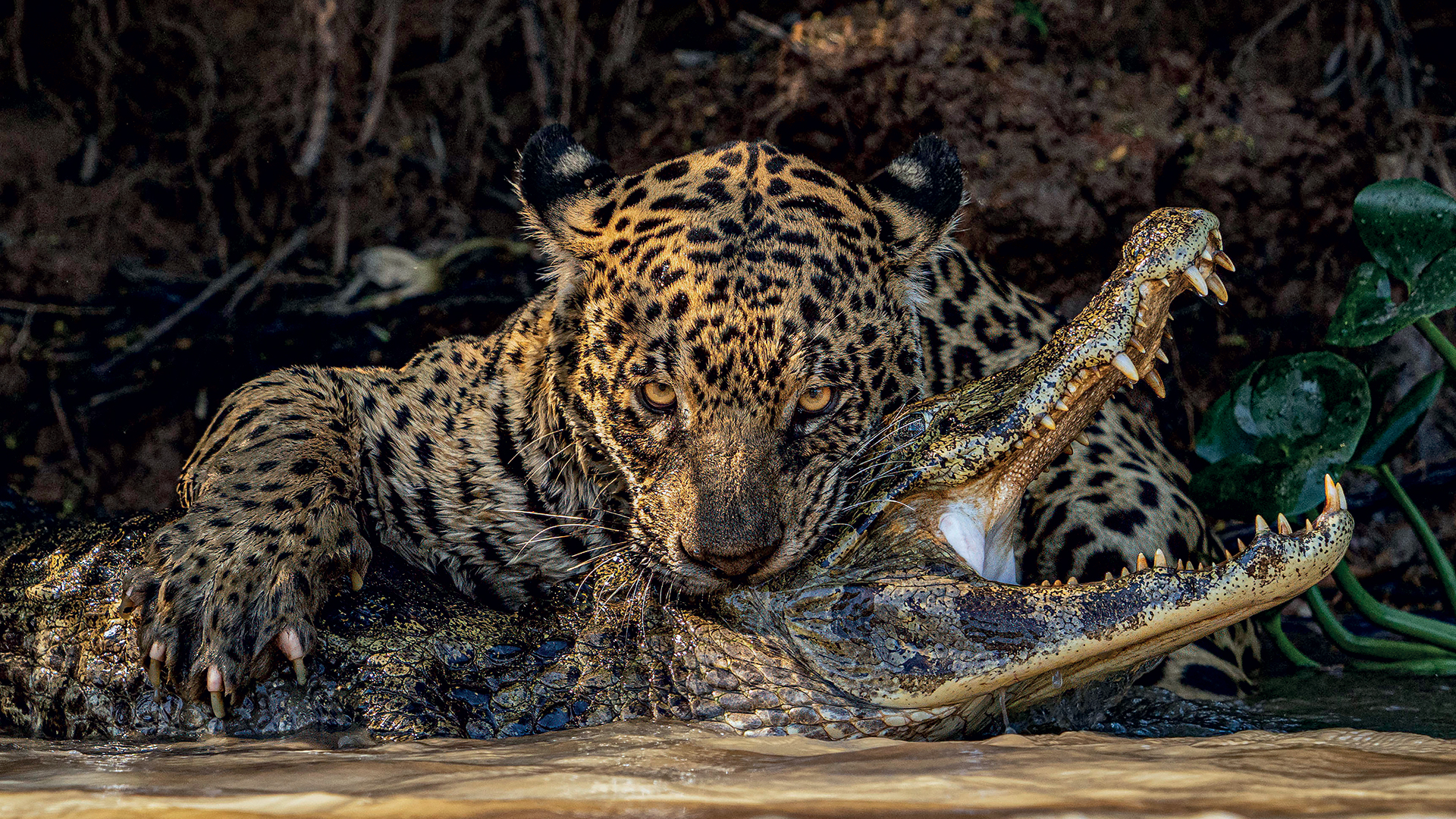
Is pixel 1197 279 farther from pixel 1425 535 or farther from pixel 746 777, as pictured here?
pixel 1425 535

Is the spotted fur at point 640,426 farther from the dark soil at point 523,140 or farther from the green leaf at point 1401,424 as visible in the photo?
the dark soil at point 523,140

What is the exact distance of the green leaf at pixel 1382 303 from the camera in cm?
396

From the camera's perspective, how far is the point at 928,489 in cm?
334

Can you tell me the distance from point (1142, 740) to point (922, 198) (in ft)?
6.54

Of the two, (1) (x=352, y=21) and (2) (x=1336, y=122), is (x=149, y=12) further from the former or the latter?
(2) (x=1336, y=122)

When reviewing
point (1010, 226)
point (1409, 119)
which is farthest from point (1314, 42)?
point (1010, 226)

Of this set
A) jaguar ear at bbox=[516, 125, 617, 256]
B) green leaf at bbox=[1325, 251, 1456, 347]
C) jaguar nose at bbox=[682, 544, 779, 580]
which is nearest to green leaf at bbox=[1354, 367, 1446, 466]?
green leaf at bbox=[1325, 251, 1456, 347]

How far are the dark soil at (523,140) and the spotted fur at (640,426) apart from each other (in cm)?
149

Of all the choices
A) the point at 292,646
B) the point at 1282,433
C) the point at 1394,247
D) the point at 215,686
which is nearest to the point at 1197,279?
the point at 1282,433

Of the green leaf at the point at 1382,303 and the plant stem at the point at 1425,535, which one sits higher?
the green leaf at the point at 1382,303

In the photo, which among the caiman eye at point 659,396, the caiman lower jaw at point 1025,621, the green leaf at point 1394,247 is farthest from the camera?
the green leaf at point 1394,247

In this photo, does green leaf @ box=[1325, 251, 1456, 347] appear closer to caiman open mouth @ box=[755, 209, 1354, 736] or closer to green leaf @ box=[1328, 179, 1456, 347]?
green leaf @ box=[1328, 179, 1456, 347]

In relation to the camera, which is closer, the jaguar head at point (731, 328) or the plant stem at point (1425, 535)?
the jaguar head at point (731, 328)

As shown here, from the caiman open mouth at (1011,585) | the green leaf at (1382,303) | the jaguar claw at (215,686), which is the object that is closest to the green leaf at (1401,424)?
the green leaf at (1382,303)
